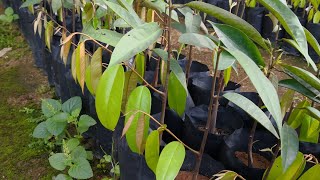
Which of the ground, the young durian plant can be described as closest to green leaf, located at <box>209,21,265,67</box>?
the young durian plant

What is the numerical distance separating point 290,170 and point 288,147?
0.38 ft

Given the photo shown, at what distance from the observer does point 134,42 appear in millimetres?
573

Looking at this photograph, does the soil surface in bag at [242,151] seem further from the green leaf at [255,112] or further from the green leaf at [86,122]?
the green leaf at [86,122]

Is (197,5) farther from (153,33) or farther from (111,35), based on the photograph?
(111,35)

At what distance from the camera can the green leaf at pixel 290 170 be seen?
0.70m

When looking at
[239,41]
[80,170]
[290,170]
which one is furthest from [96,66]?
[80,170]

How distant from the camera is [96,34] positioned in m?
0.75

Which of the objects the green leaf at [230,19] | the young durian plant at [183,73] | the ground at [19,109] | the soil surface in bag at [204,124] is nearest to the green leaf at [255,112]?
the young durian plant at [183,73]

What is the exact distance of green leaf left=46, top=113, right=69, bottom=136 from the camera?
1486 mm

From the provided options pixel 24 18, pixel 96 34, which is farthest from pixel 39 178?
pixel 24 18

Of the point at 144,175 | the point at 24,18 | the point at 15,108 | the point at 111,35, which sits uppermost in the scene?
the point at 111,35

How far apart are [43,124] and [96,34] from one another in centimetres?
93

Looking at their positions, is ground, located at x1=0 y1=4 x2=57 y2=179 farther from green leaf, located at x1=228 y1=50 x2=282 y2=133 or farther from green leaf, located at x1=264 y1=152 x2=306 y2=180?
green leaf, located at x1=228 y1=50 x2=282 y2=133

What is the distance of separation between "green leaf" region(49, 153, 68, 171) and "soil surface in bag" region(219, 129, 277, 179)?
0.64 metres
